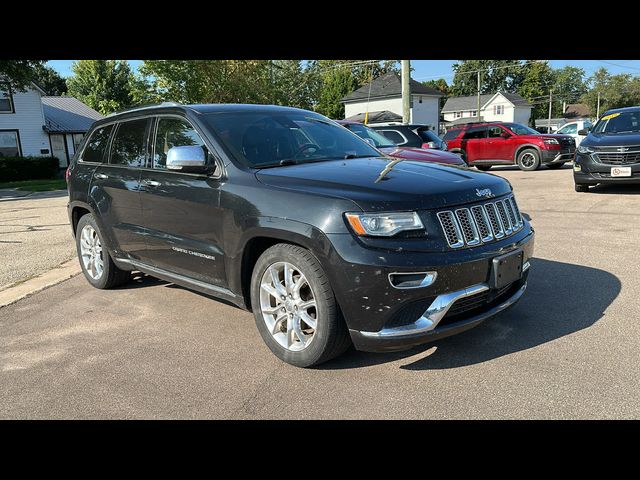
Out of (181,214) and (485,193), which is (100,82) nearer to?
(181,214)

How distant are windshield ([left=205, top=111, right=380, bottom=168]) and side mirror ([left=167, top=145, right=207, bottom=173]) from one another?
0.72 ft

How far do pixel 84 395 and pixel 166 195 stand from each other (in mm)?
1747

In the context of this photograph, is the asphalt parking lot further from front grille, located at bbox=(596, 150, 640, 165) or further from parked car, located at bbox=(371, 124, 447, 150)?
parked car, located at bbox=(371, 124, 447, 150)

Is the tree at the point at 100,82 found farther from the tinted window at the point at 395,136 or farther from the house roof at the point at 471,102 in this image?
the house roof at the point at 471,102

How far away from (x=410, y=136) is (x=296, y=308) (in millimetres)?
9794

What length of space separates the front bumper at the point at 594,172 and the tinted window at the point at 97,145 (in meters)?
9.28

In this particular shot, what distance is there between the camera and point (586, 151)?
10773 millimetres

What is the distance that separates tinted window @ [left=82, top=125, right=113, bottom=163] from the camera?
219 inches

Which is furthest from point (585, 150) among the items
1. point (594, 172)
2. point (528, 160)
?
point (528, 160)

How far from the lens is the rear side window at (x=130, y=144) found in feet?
16.2

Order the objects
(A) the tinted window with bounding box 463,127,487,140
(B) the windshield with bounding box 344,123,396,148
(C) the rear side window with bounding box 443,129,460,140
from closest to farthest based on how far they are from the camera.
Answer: (B) the windshield with bounding box 344,123,396,148 → (A) the tinted window with bounding box 463,127,487,140 → (C) the rear side window with bounding box 443,129,460,140

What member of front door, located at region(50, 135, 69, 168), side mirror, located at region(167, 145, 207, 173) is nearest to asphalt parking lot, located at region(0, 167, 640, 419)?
side mirror, located at region(167, 145, 207, 173)
